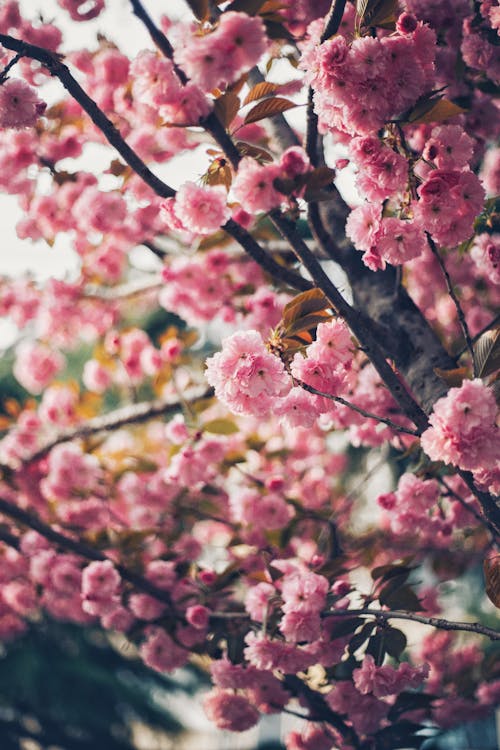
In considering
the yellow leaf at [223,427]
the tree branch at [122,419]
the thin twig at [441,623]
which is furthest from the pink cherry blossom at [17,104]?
the thin twig at [441,623]

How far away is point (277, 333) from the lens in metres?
1.27

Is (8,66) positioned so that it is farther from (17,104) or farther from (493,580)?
(493,580)

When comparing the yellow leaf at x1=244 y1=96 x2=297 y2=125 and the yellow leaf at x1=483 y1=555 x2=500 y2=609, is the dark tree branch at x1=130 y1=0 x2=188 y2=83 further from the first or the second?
the yellow leaf at x1=483 y1=555 x2=500 y2=609

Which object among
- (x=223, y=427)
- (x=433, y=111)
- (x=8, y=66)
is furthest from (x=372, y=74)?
(x=223, y=427)

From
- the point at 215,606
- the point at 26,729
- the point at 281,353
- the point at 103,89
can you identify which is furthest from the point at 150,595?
the point at 26,729

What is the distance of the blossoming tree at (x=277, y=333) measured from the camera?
1.19 m

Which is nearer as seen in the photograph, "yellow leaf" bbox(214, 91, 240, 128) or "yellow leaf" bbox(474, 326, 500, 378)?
"yellow leaf" bbox(474, 326, 500, 378)

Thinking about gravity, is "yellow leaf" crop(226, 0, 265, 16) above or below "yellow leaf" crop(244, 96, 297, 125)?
above

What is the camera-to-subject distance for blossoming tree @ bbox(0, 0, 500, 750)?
3.91 ft

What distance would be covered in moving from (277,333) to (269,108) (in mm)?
531

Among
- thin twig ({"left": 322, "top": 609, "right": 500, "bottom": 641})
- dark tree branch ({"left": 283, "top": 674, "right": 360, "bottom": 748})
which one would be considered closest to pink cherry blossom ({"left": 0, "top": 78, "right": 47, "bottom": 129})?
thin twig ({"left": 322, "top": 609, "right": 500, "bottom": 641})

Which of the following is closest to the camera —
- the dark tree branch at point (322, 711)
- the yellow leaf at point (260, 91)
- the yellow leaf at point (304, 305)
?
the yellow leaf at point (304, 305)

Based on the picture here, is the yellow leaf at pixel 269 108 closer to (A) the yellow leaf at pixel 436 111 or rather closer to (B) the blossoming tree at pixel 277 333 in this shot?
(B) the blossoming tree at pixel 277 333

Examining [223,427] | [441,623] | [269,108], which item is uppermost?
[269,108]
